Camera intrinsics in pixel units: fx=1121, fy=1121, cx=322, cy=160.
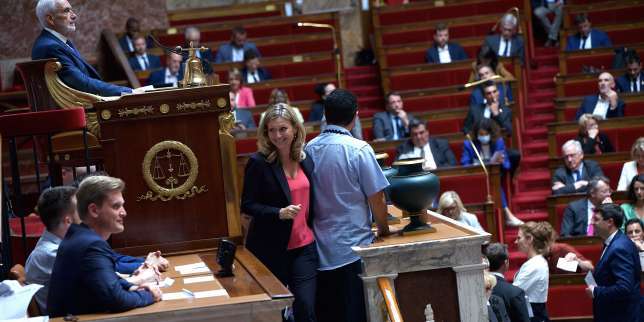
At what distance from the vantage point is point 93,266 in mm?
3379

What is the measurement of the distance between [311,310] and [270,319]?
84 centimetres

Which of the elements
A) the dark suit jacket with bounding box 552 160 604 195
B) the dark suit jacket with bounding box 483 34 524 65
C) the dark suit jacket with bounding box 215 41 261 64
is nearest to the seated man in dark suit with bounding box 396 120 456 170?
the dark suit jacket with bounding box 552 160 604 195

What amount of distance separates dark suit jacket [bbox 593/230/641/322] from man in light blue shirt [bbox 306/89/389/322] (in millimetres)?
2628

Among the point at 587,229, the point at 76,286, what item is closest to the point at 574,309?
the point at 587,229

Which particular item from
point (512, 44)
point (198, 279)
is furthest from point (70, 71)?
point (512, 44)

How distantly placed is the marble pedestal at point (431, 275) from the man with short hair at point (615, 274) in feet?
8.38

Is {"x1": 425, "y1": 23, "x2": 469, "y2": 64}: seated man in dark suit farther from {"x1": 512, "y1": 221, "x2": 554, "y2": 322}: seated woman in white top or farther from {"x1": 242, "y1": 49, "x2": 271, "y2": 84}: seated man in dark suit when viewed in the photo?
{"x1": 512, "y1": 221, "x2": 554, "y2": 322}: seated woman in white top

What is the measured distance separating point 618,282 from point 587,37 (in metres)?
5.33

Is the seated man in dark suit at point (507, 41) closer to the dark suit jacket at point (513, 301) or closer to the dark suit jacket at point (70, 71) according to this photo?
the dark suit jacket at point (513, 301)

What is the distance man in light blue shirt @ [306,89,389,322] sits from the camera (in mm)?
4293

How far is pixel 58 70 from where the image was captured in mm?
4480

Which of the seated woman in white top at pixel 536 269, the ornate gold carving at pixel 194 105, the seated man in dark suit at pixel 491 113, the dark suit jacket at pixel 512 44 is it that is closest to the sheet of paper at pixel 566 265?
the seated woman in white top at pixel 536 269

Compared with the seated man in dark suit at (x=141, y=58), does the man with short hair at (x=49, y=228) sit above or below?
below

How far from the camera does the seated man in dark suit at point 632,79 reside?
10.2m
